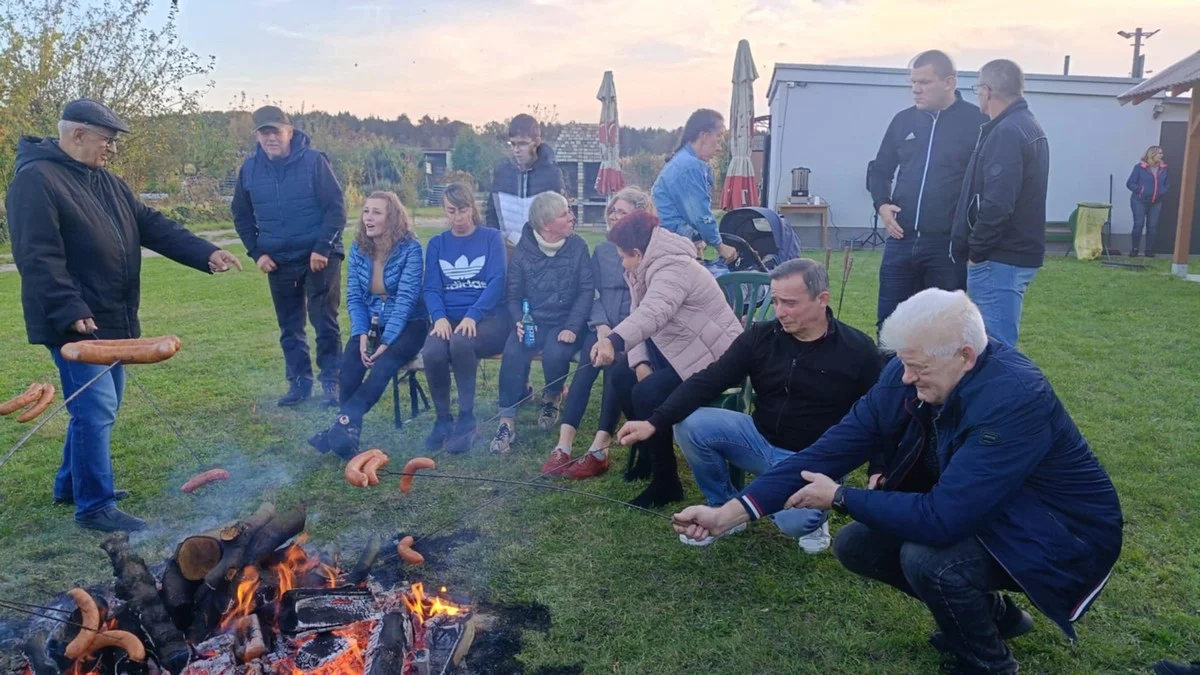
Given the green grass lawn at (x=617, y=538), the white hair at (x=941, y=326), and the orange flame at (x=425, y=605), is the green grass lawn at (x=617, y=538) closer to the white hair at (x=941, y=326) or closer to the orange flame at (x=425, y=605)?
the orange flame at (x=425, y=605)

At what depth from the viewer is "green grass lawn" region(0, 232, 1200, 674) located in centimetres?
293

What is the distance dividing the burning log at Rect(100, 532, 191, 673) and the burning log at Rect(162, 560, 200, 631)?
36 mm

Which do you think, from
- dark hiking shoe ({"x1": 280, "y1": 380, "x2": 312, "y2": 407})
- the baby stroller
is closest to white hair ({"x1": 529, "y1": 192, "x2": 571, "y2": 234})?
the baby stroller

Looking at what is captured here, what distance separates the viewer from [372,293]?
545cm

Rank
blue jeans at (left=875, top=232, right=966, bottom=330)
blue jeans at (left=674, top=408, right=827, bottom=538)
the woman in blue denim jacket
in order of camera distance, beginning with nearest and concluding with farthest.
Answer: blue jeans at (left=674, top=408, right=827, bottom=538) < blue jeans at (left=875, top=232, right=966, bottom=330) < the woman in blue denim jacket

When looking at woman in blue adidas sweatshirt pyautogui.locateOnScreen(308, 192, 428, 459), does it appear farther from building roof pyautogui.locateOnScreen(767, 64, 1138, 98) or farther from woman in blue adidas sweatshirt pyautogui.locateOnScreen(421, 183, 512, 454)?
building roof pyautogui.locateOnScreen(767, 64, 1138, 98)

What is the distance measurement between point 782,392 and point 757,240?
245 centimetres

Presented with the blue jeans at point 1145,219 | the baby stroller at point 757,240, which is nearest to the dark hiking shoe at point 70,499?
the baby stroller at point 757,240

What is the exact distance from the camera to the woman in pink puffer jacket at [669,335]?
161 inches

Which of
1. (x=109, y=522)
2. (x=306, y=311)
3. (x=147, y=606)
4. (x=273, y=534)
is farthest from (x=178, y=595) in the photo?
(x=306, y=311)

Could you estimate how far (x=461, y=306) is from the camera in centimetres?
540

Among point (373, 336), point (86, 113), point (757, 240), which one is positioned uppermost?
point (86, 113)

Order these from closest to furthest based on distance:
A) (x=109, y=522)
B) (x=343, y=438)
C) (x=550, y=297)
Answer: (x=109, y=522)
(x=343, y=438)
(x=550, y=297)

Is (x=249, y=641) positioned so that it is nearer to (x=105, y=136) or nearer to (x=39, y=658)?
(x=39, y=658)
